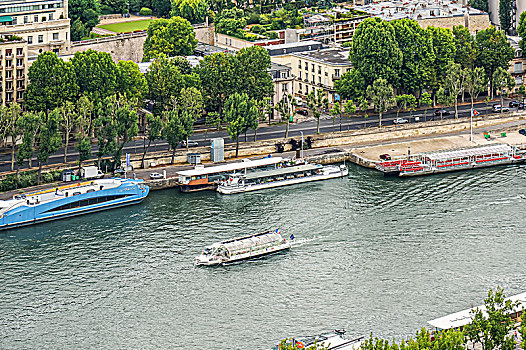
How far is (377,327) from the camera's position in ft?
270

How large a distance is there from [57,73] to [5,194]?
18.7 meters

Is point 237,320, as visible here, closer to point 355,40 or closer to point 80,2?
point 355,40

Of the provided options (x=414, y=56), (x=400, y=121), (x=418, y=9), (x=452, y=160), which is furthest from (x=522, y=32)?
(x=452, y=160)

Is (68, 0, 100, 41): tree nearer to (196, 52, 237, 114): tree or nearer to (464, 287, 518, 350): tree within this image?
(196, 52, 237, 114): tree

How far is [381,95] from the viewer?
135125 millimetres

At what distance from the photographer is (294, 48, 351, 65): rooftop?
14662 centimetres

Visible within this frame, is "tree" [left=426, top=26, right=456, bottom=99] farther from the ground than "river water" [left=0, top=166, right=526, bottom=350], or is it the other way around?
"tree" [left=426, top=26, right=456, bottom=99]

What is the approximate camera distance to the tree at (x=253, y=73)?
13362cm

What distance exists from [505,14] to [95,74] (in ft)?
255

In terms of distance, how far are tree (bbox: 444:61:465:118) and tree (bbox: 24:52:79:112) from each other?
44.8 metres

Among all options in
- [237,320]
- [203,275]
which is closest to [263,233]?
[203,275]

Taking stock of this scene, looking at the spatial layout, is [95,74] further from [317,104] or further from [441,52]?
[441,52]

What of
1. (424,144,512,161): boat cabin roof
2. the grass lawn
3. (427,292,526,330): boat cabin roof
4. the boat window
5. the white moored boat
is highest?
the grass lawn

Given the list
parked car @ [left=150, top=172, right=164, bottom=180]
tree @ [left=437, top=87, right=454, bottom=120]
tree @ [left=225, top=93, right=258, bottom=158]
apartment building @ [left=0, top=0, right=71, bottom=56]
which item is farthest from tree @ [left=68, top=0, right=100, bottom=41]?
tree @ [left=437, top=87, right=454, bottom=120]
